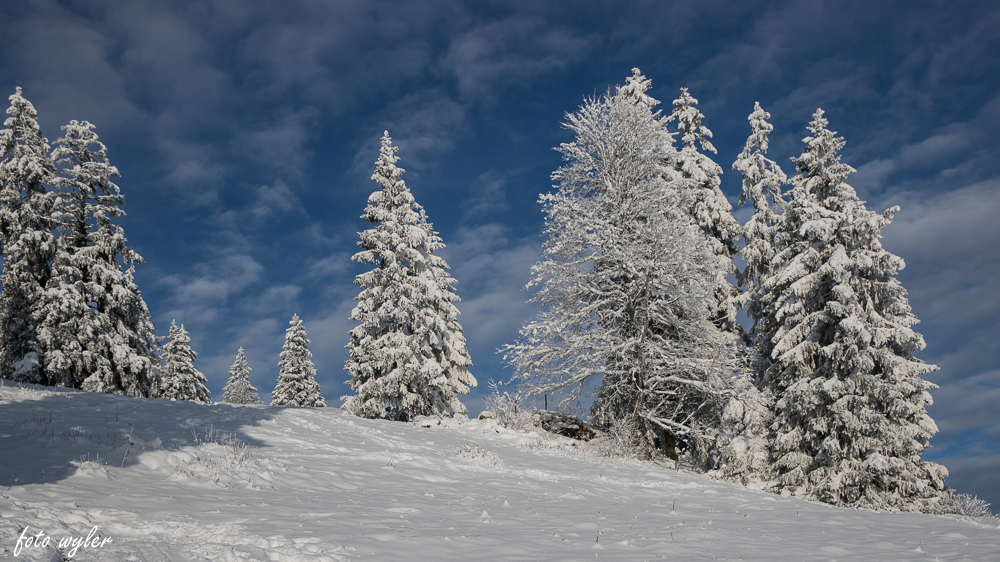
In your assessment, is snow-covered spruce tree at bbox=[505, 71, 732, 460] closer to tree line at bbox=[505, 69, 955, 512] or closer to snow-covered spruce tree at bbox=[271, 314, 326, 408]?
tree line at bbox=[505, 69, 955, 512]

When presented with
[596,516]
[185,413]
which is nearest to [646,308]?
[596,516]

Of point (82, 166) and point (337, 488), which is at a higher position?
point (82, 166)

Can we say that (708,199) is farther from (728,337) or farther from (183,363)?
(183,363)

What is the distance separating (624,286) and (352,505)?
39.5 feet

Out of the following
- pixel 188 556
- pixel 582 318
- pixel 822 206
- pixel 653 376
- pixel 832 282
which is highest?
pixel 822 206

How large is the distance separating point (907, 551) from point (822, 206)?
16.5 m

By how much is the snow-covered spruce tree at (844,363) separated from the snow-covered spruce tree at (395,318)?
15.1 metres

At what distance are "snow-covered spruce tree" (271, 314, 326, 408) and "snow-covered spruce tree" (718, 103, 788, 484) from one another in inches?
1301

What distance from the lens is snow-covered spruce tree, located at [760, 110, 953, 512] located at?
1616 cm

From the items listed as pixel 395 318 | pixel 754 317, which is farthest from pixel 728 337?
pixel 395 318

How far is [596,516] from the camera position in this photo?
24.4 ft

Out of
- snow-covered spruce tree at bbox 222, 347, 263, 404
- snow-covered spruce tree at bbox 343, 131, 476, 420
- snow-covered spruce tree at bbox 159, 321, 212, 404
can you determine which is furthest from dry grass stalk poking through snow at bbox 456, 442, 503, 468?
snow-covered spruce tree at bbox 222, 347, 263, 404

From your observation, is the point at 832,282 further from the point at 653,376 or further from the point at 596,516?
the point at 596,516

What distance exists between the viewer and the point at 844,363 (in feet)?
56.5
